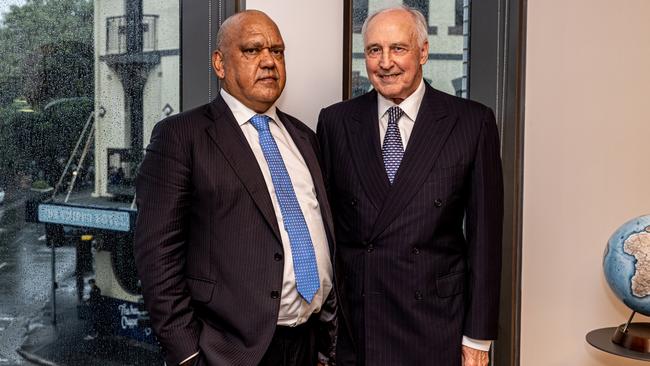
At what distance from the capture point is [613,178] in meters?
2.67

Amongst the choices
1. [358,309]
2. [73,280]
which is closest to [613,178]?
[358,309]

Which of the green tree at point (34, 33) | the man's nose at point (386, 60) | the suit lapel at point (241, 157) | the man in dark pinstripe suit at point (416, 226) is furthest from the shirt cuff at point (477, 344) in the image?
the green tree at point (34, 33)

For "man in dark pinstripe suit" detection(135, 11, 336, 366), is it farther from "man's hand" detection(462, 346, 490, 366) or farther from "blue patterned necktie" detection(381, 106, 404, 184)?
"man's hand" detection(462, 346, 490, 366)

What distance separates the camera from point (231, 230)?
1776mm

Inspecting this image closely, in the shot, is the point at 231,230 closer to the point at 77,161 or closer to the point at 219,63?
the point at 219,63

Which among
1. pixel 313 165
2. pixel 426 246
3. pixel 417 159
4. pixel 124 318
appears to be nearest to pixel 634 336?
pixel 426 246

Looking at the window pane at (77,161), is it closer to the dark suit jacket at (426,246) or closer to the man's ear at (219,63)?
the man's ear at (219,63)

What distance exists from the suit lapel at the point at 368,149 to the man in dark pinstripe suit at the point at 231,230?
0.18 metres

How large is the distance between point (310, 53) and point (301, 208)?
718 mm

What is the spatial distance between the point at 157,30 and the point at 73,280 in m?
0.83

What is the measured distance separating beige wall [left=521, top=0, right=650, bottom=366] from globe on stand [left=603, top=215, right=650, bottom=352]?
0.33m

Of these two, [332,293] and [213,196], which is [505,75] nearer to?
[332,293]

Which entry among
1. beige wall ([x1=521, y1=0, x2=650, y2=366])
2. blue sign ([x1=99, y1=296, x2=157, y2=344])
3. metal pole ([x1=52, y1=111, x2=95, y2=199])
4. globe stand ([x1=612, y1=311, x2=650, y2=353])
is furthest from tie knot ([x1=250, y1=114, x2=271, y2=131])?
globe stand ([x1=612, y1=311, x2=650, y2=353])

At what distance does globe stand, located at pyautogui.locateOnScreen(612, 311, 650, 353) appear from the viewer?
2.25 meters
